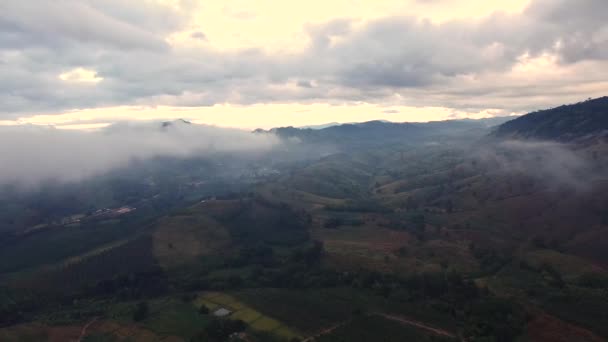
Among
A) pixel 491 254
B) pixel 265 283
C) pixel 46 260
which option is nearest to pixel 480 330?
pixel 491 254

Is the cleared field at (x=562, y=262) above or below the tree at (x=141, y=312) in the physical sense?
above

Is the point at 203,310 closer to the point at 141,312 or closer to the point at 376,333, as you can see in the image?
the point at 141,312

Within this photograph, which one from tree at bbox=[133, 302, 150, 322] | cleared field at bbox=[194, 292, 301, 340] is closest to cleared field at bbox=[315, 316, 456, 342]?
cleared field at bbox=[194, 292, 301, 340]

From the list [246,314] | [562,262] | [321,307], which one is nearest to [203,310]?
[246,314]

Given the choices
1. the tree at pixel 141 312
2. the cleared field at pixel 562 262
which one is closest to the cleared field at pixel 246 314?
the tree at pixel 141 312

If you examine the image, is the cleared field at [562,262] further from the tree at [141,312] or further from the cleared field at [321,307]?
the tree at [141,312]

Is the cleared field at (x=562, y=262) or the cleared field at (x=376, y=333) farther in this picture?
the cleared field at (x=562, y=262)

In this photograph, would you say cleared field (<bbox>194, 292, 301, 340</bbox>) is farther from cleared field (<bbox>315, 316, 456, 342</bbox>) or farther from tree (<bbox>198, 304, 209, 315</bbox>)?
cleared field (<bbox>315, 316, 456, 342</bbox>)

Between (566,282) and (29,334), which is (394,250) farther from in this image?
(29,334)
